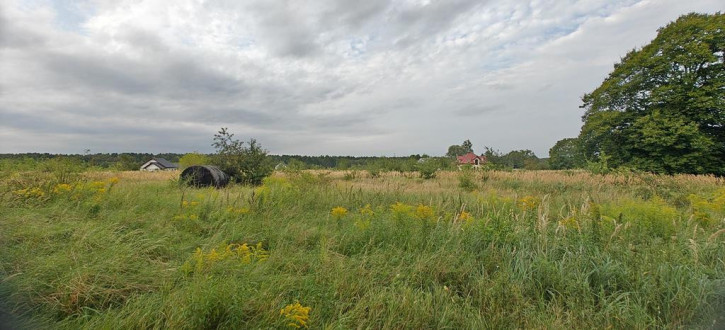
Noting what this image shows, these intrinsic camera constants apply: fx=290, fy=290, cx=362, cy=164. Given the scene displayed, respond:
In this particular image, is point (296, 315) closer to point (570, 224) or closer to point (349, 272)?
point (349, 272)

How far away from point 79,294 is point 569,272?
4.35 m

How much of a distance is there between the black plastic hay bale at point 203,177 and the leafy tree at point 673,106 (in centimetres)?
2816

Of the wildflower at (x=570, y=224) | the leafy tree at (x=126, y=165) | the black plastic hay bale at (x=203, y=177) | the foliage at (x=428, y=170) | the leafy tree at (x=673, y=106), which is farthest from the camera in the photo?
the leafy tree at (x=126, y=165)

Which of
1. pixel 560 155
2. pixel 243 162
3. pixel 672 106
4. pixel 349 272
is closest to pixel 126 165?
pixel 243 162

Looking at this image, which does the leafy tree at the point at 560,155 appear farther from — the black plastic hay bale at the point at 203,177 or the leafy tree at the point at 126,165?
the leafy tree at the point at 126,165

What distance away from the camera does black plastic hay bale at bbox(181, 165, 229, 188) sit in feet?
36.2

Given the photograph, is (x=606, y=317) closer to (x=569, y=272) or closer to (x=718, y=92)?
(x=569, y=272)

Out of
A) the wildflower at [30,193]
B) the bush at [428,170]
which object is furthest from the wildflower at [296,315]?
the bush at [428,170]

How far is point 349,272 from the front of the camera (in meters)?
2.95

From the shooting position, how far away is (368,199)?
24.7 ft

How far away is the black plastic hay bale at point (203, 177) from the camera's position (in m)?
11.0

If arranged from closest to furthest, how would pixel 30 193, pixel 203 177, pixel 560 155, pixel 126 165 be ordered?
pixel 30 193
pixel 203 177
pixel 126 165
pixel 560 155

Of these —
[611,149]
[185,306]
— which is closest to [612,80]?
[611,149]

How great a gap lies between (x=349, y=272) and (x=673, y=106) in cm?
3116
